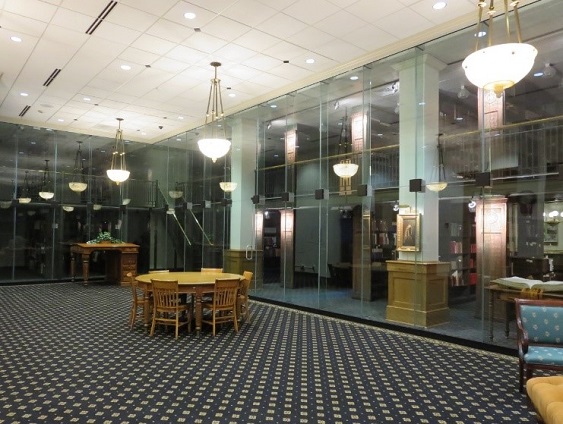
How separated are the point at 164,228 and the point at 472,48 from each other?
11693mm

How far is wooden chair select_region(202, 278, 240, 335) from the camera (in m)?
6.73

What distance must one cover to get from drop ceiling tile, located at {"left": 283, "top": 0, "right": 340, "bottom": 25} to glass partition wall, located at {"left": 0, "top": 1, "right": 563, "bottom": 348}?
193cm

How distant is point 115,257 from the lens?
516 inches

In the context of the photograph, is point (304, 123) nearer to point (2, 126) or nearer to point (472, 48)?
point (472, 48)

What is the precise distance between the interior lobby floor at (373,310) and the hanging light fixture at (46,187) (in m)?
7.65

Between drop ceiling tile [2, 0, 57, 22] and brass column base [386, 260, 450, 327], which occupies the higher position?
drop ceiling tile [2, 0, 57, 22]

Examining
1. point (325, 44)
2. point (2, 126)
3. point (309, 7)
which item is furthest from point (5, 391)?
point (2, 126)

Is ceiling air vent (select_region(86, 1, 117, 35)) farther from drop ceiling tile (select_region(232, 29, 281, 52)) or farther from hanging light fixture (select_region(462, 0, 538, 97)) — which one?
hanging light fixture (select_region(462, 0, 538, 97))

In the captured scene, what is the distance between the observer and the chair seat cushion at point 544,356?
4125 mm

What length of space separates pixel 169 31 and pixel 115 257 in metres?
8.28

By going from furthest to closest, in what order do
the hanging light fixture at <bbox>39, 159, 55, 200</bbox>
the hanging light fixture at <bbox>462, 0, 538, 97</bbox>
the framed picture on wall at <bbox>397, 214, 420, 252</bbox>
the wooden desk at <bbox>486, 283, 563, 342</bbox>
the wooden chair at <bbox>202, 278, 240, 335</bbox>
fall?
1. the hanging light fixture at <bbox>39, 159, 55, 200</bbox>
2. the framed picture on wall at <bbox>397, 214, 420, 252</bbox>
3. the wooden chair at <bbox>202, 278, 240, 335</bbox>
4. the wooden desk at <bbox>486, 283, 563, 342</bbox>
5. the hanging light fixture at <bbox>462, 0, 538, 97</bbox>

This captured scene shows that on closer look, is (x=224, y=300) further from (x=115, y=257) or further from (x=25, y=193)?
(x=25, y=193)

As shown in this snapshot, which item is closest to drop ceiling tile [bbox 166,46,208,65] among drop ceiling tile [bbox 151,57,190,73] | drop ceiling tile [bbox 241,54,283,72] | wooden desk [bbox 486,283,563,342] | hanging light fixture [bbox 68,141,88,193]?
drop ceiling tile [bbox 151,57,190,73]

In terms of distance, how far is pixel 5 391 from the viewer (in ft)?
13.9
